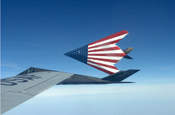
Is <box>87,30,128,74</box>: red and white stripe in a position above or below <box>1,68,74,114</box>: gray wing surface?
above

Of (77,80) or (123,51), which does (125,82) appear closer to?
(123,51)

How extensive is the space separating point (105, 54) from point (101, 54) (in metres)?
0.51

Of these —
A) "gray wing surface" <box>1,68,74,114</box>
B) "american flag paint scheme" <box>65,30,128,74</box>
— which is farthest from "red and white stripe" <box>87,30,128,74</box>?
"gray wing surface" <box>1,68,74,114</box>

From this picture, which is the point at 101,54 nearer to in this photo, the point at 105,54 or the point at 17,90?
the point at 105,54

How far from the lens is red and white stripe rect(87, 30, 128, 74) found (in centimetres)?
1593

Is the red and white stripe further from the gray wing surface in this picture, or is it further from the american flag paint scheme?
the gray wing surface

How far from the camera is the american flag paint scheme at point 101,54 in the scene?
15938mm

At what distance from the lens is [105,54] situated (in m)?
16.2

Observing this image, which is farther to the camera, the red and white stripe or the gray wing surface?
the red and white stripe

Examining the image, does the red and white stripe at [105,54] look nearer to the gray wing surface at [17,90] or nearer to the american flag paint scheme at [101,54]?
the american flag paint scheme at [101,54]

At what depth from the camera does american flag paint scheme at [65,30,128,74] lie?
15.9 metres

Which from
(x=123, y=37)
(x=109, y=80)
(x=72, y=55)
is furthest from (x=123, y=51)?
(x=72, y=55)

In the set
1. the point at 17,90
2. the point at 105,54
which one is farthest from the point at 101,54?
the point at 17,90

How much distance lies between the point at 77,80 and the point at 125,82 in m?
5.90
